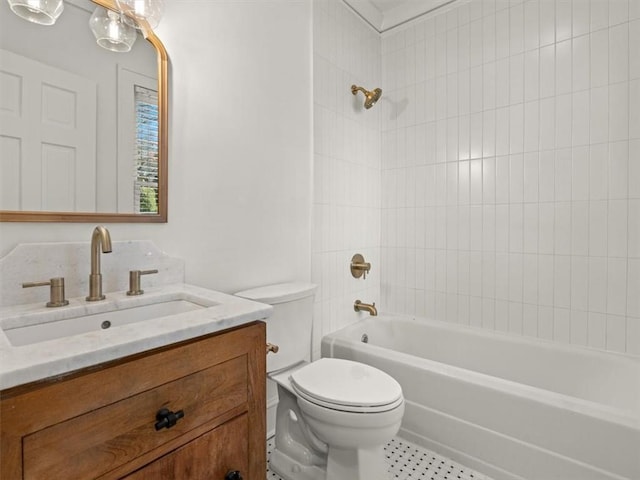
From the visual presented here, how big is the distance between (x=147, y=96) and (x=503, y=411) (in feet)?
6.18

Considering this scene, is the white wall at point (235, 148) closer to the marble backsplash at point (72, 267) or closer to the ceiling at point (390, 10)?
the marble backsplash at point (72, 267)

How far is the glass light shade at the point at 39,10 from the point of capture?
3.13 feet

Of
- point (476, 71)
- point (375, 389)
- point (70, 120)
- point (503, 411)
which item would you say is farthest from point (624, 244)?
point (70, 120)

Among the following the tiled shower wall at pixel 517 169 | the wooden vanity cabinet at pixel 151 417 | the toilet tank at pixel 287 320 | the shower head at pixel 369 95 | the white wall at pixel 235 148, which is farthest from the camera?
the shower head at pixel 369 95

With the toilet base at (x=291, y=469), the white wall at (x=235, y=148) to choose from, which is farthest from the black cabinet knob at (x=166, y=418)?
the toilet base at (x=291, y=469)

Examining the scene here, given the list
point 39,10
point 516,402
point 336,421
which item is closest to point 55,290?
point 39,10

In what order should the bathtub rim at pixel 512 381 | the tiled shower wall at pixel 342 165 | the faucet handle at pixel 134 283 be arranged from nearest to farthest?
the faucet handle at pixel 134 283 < the bathtub rim at pixel 512 381 < the tiled shower wall at pixel 342 165

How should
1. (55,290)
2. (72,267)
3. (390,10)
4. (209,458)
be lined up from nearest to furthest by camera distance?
(209,458), (55,290), (72,267), (390,10)

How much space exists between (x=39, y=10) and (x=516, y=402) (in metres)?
2.15

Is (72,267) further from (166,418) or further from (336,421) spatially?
(336,421)

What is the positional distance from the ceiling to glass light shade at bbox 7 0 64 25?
171cm

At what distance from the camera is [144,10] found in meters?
1.15

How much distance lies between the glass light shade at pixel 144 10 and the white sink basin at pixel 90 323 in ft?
3.23

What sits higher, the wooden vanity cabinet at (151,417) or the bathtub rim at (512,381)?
the wooden vanity cabinet at (151,417)
